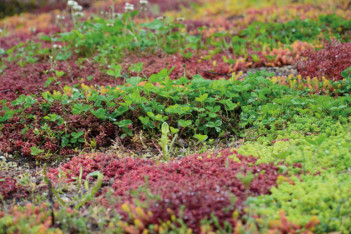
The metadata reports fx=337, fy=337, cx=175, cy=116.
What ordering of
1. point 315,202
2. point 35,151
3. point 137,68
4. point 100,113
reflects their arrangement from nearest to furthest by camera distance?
point 315,202 → point 35,151 → point 100,113 → point 137,68

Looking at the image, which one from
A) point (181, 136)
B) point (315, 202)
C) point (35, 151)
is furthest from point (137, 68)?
point (315, 202)

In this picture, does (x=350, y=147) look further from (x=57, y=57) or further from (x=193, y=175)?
(x=57, y=57)

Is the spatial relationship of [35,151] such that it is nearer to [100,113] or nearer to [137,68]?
[100,113]

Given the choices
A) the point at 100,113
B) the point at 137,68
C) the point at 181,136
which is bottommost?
the point at 181,136

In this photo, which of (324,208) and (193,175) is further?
(193,175)

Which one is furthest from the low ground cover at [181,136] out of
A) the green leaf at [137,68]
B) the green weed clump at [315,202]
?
the green leaf at [137,68]

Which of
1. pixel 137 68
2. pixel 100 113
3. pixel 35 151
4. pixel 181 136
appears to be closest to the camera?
pixel 35 151

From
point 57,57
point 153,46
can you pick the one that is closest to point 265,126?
point 153,46

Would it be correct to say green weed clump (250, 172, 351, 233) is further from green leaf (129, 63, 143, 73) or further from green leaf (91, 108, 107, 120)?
green leaf (129, 63, 143, 73)

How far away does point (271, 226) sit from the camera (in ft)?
7.43

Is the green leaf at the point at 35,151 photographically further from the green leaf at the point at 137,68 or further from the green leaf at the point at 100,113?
the green leaf at the point at 137,68

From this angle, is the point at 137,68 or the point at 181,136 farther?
the point at 137,68

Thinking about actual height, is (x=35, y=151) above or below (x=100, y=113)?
below

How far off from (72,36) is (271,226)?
5.92 m
